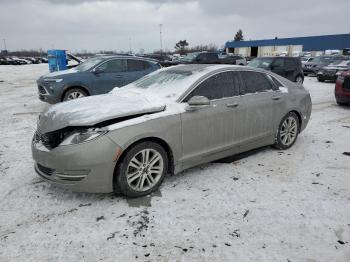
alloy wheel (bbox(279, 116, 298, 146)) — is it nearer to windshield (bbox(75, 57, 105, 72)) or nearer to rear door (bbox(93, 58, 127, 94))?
rear door (bbox(93, 58, 127, 94))

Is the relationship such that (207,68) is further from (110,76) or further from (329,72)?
(329,72)

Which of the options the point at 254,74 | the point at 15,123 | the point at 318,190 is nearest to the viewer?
the point at 318,190

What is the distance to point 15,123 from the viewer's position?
714cm

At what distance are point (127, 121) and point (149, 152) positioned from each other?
0.47m

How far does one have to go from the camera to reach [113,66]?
9000 mm

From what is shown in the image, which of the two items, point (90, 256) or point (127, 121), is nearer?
point (90, 256)

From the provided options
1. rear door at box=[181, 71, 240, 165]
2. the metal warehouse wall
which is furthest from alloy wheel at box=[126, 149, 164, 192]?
the metal warehouse wall

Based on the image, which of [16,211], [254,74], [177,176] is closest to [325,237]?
[177,176]

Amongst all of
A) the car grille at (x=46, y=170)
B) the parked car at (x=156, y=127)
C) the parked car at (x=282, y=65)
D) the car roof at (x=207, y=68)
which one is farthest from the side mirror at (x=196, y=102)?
the parked car at (x=282, y=65)

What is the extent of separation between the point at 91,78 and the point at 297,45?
65.0m

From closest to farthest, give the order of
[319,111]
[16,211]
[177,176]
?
[16,211] → [177,176] → [319,111]

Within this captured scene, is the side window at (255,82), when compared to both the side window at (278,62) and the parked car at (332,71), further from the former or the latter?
the parked car at (332,71)

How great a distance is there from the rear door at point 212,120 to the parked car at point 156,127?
13 millimetres

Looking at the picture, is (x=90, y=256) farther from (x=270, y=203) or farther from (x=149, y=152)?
(x=270, y=203)
